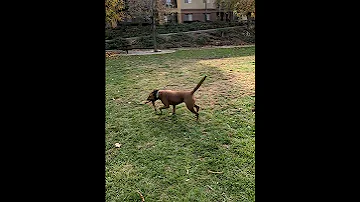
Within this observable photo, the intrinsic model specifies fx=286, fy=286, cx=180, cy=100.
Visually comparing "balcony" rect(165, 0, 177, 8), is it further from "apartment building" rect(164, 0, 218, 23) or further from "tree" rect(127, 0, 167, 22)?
"tree" rect(127, 0, 167, 22)

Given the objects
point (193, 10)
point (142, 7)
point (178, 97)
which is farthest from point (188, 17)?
point (178, 97)

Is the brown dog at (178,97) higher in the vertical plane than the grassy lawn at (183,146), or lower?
higher

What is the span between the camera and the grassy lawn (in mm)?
2543

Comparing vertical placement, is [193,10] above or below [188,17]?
above

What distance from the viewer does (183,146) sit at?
3.42 meters

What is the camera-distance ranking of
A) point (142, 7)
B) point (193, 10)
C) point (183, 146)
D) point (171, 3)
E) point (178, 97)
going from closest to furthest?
point (183, 146) < point (178, 97) < point (142, 7) < point (171, 3) < point (193, 10)

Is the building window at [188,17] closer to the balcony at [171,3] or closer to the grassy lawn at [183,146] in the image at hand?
the balcony at [171,3]

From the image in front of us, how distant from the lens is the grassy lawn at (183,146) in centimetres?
254

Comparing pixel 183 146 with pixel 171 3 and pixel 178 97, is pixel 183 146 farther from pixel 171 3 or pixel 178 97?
pixel 171 3

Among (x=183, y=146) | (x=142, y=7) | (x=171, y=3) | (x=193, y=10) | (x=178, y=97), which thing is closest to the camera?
(x=183, y=146)

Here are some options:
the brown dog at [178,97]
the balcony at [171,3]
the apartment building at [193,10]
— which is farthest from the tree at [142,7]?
the brown dog at [178,97]
